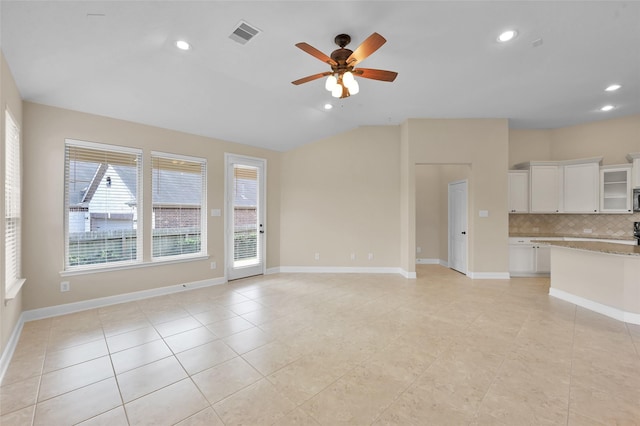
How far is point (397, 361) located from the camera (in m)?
2.40

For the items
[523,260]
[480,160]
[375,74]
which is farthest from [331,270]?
[375,74]

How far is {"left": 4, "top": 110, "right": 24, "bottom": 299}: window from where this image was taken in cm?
255

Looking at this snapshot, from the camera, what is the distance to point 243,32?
8.63 ft

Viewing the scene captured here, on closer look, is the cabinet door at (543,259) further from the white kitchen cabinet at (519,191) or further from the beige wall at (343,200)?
the beige wall at (343,200)

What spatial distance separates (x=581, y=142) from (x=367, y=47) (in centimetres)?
620

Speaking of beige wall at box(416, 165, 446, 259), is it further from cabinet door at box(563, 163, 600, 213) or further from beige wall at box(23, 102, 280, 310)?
beige wall at box(23, 102, 280, 310)

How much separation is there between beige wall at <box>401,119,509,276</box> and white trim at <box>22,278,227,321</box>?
4216mm

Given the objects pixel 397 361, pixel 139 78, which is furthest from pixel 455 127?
pixel 139 78

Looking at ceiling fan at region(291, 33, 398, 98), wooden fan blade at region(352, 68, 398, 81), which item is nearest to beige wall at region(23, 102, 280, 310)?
ceiling fan at region(291, 33, 398, 98)

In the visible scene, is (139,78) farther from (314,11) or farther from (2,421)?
(2,421)

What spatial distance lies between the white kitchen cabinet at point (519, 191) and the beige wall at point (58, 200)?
6394 mm

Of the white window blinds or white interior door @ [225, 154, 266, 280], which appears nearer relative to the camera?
white interior door @ [225, 154, 266, 280]

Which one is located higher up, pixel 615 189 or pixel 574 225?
pixel 615 189

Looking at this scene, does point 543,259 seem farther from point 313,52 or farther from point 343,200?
point 313,52
